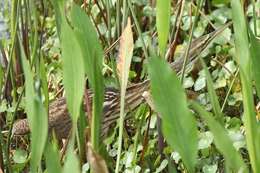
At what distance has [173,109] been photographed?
0.82m

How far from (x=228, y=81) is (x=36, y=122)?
870mm

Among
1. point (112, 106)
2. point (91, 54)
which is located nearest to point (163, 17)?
point (91, 54)

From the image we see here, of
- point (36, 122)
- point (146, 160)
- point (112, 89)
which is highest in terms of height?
point (36, 122)

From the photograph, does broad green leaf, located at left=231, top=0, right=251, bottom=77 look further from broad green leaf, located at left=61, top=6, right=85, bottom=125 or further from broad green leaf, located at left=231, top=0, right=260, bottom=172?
broad green leaf, located at left=61, top=6, right=85, bottom=125

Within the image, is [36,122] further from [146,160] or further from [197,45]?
[146,160]

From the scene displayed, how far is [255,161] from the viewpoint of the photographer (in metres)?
0.87

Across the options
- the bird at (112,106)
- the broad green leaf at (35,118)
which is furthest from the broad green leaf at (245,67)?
the bird at (112,106)

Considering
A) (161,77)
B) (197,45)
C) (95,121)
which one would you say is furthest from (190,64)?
(161,77)

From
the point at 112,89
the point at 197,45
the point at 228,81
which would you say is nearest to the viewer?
the point at 197,45

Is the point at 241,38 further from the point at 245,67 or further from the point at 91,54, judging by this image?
the point at 91,54

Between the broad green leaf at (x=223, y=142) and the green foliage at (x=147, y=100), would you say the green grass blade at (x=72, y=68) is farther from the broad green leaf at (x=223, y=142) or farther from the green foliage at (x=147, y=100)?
the broad green leaf at (x=223, y=142)

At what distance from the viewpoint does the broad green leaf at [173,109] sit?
2.63 ft

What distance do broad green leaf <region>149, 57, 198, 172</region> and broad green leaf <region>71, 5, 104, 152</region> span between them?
15 cm

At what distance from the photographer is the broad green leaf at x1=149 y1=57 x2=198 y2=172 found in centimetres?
80
